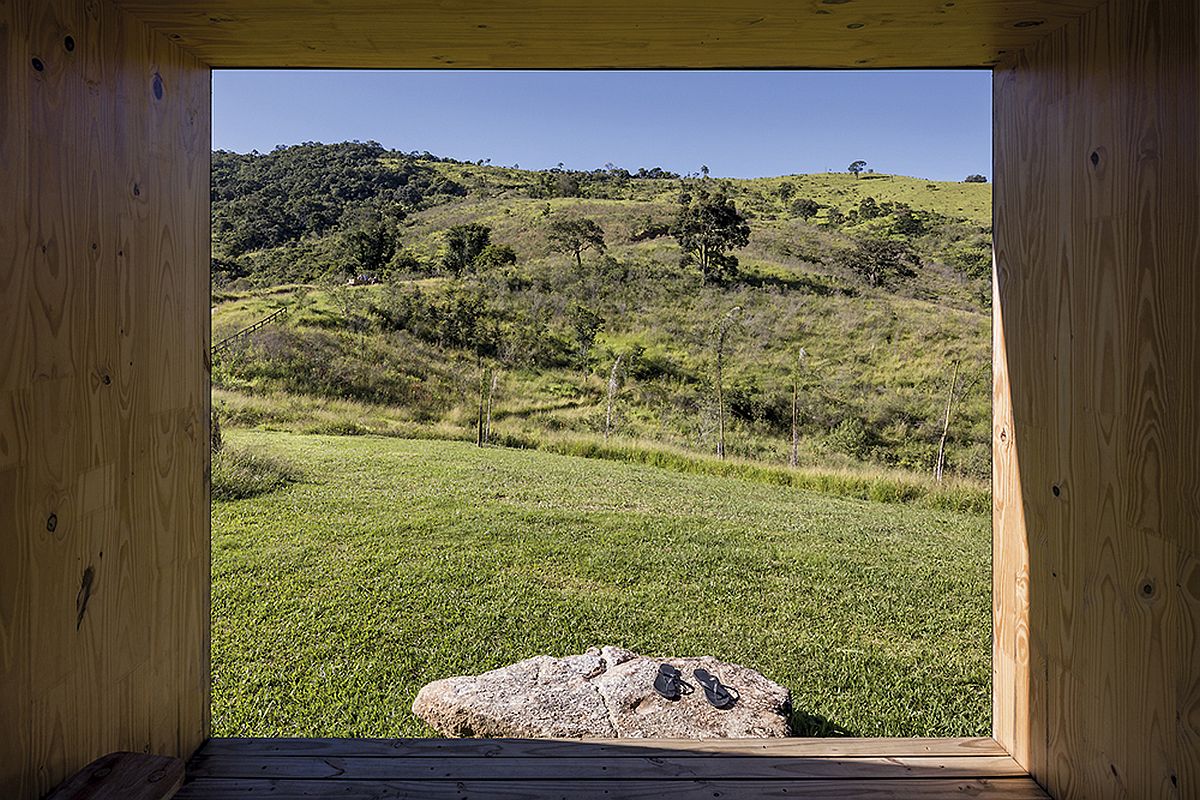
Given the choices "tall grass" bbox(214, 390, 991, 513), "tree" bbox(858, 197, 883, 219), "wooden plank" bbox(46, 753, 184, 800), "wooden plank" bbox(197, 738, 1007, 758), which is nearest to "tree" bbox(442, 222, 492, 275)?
"tall grass" bbox(214, 390, 991, 513)

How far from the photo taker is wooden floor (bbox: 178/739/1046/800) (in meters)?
1.53

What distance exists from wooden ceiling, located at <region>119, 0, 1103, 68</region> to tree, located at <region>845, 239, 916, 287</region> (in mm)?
11277

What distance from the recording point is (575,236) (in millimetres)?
12445

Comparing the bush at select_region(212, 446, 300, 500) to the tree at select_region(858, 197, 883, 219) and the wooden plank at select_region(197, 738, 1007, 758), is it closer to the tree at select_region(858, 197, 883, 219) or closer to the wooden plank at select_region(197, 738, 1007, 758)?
the wooden plank at select_region(197, 738, 1007, 758)

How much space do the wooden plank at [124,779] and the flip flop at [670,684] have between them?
5.25ft

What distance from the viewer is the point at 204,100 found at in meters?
1.67

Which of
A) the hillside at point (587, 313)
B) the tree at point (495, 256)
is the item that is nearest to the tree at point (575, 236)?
the hillside at point (587, 313)

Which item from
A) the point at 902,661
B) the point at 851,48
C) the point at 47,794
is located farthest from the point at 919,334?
the point at 47,794

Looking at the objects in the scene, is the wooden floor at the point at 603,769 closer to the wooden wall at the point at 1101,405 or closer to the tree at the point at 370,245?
the wooden wall at the point at 1101,405

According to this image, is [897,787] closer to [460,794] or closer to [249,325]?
[460,794]

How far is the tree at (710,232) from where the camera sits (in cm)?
1205

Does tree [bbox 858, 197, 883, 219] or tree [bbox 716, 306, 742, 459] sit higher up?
tree [bbox 858, 197, 883, 219]

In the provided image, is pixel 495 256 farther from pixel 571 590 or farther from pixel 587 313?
pixel 571 590

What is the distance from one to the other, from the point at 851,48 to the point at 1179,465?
3.19 feet
